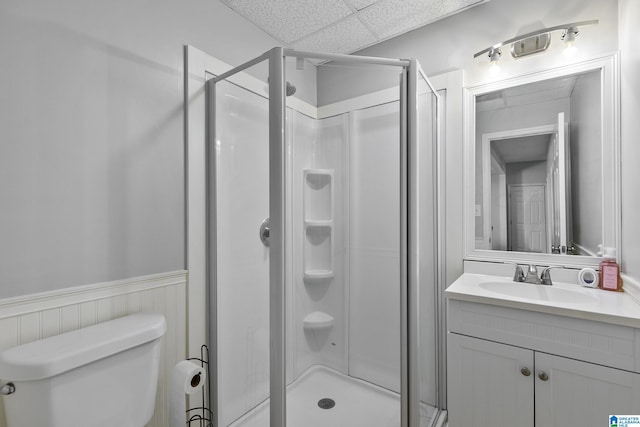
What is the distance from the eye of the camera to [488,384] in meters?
1.32

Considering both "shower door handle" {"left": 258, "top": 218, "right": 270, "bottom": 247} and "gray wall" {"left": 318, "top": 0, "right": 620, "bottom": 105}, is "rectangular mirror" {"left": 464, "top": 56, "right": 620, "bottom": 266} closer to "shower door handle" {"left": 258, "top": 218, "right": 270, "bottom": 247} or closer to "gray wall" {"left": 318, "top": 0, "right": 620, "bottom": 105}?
"gray wall" {"left": 318, "top": 0, "right": 620, "bottom": 105}

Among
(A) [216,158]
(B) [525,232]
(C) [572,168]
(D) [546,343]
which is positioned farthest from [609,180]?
(A) [216,158]

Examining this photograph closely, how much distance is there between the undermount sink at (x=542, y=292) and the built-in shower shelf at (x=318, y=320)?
32.2 inches

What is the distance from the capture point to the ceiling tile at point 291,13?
162cm

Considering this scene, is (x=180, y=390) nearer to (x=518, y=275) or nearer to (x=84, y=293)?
(x=84, y=293)

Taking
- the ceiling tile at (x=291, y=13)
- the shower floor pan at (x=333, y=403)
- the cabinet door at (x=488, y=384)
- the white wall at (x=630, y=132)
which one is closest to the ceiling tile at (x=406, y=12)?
the ceiling tile at (x=291, y=13)

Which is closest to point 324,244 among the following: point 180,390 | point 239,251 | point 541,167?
point 239,251

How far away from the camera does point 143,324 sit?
1135 mm

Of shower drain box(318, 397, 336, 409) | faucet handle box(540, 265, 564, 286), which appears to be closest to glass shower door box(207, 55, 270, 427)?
shower drain box(318, 397, 336, 409)

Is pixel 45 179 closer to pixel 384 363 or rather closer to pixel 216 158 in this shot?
pixel 216 158

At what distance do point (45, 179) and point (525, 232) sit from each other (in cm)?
217

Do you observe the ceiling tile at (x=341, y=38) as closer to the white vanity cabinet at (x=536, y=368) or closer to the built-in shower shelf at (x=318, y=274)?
the built-in shower shelf at (x=318, y=274)

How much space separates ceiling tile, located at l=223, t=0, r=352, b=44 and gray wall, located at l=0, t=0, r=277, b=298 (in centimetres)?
25

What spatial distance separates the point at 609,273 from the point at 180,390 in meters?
1.95
